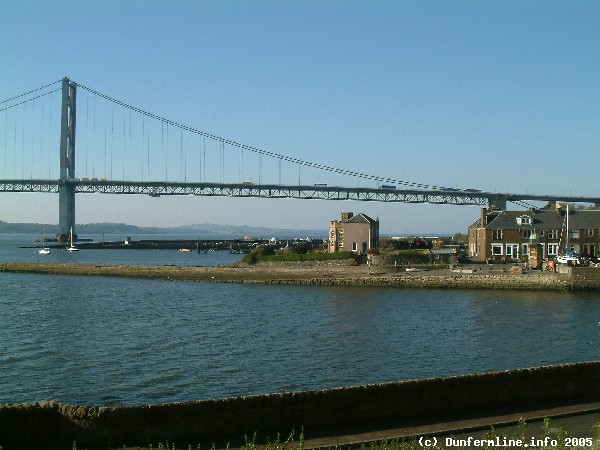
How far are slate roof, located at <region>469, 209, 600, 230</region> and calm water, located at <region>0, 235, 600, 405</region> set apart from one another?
10.8 m

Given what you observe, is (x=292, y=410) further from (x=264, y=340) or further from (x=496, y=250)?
(x=496, y=250)

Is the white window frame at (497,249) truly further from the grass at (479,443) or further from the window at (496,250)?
the grass at (479,443)

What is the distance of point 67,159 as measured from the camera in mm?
84375

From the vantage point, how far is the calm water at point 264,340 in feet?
46.4

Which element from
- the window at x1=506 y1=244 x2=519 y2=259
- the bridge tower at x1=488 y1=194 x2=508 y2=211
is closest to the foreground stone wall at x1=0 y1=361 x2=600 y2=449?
the window at x1=506 y1=244 x2=519 y2=259

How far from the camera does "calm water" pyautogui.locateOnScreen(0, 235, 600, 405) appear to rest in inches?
556

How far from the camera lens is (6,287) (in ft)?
125

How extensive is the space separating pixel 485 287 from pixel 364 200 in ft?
169

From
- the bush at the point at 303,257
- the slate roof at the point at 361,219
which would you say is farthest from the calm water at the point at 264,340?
the slate roof at the point at 361,219

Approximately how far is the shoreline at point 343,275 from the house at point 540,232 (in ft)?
19.3

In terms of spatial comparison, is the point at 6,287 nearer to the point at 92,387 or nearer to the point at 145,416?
the point at 92,387

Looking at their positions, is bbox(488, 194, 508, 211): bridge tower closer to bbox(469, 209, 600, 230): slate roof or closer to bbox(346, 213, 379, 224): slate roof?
bbox(346, 213, 379, 224): slate roof

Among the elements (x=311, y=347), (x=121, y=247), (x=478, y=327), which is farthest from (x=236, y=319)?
(x=121, y=247)

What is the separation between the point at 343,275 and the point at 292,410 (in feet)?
96.5
